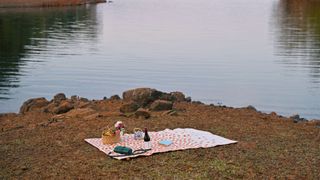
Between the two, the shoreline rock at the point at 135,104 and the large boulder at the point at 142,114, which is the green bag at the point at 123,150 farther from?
the shoreline rock at the point at 135,104

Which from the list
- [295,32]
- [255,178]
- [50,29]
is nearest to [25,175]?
[255,178]

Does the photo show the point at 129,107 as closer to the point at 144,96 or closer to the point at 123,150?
the point at 144,96

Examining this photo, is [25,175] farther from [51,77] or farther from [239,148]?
[51,77]

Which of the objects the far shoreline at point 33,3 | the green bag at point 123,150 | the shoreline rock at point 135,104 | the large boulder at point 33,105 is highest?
the far shoreline at point 33,3

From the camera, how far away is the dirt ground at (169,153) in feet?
24.9

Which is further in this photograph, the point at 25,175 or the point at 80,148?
the point at 80,148

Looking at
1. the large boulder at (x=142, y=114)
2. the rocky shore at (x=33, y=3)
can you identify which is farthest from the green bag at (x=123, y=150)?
the rocky shore at (x=33, y=3)

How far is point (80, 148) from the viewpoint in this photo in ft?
29.0

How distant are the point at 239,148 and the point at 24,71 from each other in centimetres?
1545

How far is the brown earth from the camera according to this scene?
299 inches

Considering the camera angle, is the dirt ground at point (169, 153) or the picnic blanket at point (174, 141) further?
the picnic blanket at point (174, 141)

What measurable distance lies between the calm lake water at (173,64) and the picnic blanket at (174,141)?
6039 mm

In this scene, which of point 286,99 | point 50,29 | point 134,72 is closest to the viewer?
point 286,99

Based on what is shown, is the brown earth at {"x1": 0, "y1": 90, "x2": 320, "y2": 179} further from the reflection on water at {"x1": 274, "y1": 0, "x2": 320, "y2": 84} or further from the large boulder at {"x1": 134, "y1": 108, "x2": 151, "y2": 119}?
the reflection on water at {"x1": 274, "y1": 0, "x2": 320, "y2": 84}
